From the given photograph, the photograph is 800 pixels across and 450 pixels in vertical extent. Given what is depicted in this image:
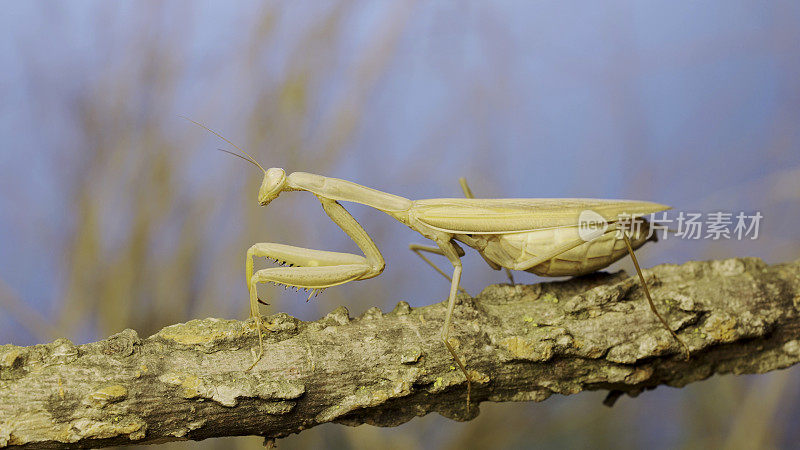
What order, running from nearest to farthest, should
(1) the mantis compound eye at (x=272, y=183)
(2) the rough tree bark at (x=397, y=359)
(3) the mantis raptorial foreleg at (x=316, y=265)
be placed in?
(2) the rough tree bark at (x=397, y=359)
(3) the mantis raptorial foreleg at (x=316, y=265)
(1) the mantis compound eye at (x=272, y=183)

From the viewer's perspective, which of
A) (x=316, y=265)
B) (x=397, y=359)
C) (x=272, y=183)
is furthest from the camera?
(x=272, y=183)

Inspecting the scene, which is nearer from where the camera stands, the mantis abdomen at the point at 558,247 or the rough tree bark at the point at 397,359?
the rough tree bark at the point at 397,359

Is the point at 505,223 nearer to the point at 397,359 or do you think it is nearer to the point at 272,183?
the point at 397,359

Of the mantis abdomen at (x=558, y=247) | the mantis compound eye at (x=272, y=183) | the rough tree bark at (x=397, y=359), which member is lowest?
the rough tree bark at (x=397, y=359)

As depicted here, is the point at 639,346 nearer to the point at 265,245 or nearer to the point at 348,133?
the point at 265,245

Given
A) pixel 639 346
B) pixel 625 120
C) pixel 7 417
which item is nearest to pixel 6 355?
pixel 7 417

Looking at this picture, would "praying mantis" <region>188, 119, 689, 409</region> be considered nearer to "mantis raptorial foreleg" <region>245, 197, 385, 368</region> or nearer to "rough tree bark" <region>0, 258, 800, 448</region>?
"mantis raptorial foreleg" <region>245, 197, 385, 368</region>

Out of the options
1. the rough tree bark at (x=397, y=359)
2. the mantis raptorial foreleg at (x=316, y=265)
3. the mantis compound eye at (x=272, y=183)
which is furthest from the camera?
the mantis compound eye at (x=272, y=183)

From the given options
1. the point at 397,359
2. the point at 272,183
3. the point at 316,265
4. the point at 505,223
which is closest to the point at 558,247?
the point at 505,223

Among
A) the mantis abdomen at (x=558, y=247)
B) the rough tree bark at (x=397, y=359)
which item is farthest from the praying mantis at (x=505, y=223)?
the rough tree bark at (x=397, y=359)

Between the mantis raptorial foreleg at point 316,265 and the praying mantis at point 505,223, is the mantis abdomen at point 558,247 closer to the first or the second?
the praying mantis at point 505,223
